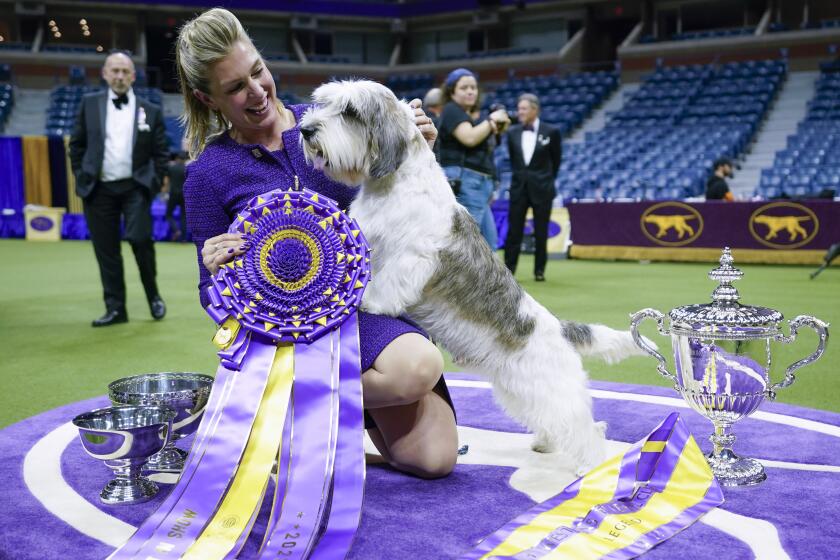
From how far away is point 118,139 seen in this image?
5.36 meters

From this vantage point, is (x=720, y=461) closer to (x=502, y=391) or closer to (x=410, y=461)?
(x=502, y=391)

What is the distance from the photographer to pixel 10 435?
2.91 meters

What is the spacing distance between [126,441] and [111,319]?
3692 mm

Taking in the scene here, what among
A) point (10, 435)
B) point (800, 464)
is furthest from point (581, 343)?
point (10, 435)

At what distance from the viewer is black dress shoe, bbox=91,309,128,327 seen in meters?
5.54

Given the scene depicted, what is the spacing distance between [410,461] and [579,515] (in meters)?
0.61

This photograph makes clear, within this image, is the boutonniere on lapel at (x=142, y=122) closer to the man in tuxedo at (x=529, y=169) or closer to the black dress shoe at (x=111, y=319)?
the black dress shoe at (x=111, y=319)

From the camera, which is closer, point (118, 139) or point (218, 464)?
point (218, 464)

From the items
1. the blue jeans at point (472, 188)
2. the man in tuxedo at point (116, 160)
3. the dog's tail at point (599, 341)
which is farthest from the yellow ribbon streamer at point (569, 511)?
the man in tuxedo at point (116, 160)

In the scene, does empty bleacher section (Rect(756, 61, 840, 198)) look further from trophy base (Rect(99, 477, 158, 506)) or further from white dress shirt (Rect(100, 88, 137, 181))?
trophy base (Rect(99, 477, 158, 506))

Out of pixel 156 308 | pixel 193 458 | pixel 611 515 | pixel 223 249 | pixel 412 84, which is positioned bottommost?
pixel 156 308

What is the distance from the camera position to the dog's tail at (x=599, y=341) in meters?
2.44

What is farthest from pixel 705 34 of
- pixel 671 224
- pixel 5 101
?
pixel 5 101

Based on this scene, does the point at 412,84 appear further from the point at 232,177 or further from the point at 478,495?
the point at 478,495
